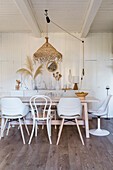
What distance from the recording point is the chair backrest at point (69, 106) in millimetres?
2723

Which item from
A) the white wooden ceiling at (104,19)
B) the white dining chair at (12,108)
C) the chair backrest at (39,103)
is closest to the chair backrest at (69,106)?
the chair backrest at (39,103)

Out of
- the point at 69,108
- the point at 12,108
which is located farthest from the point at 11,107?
Result: the point at 69,108

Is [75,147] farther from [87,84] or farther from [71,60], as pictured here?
[71,60]

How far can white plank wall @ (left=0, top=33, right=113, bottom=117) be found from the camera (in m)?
5.21

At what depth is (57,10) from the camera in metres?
3.62

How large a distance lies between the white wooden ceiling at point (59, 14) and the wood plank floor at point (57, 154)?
270 cm

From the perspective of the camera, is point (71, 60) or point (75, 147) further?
point (71, 60)

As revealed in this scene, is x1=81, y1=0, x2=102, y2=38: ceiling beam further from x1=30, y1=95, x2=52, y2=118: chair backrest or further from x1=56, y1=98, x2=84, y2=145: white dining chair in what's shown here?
x1=30, y1=95, x2=52, y2=118: chair backrest

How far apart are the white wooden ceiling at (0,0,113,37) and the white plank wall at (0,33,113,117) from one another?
0.32 m

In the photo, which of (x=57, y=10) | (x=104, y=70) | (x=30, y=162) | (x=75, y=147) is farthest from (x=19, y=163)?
(x=104, y=70)

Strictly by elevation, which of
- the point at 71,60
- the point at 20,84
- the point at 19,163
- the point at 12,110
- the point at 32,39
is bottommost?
the point at 19,163

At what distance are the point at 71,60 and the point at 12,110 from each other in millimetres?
3073

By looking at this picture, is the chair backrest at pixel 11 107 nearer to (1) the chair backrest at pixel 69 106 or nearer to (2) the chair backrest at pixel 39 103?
(2) the chair backrest at pixel 39 103

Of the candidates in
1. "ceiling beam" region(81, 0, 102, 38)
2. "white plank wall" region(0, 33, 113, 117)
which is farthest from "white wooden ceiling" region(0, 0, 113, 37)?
"white plank wall" region(0, 33, 113, 117)
